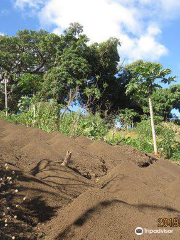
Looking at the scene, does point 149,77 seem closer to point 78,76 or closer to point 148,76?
point 148,76

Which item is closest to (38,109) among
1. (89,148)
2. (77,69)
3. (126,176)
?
(89,148)

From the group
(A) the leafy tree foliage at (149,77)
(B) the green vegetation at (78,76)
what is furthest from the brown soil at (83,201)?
(B) the green vegetation at (78,76)

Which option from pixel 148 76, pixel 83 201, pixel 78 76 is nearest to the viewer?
pixel 83 201

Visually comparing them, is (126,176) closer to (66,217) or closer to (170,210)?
(170,210)

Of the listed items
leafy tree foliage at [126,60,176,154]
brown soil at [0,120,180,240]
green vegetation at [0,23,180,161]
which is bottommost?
brown soil at [0,120,180,240]

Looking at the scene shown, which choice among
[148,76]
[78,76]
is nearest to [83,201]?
[148,76]

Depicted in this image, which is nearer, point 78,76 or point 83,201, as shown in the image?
point 83,201

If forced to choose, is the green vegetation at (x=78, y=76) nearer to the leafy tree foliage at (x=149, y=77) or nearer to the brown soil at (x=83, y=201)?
the leafy tree foliage at (x=149, y=77)

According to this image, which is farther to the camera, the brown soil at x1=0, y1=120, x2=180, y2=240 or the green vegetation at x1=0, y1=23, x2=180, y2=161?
the green vegetation at x1=0, y1=23, x2=180, y2=161

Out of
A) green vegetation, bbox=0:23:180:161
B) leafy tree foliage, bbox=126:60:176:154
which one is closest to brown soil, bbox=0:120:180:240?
leafy tree foliage, bbox=126:60:176:154

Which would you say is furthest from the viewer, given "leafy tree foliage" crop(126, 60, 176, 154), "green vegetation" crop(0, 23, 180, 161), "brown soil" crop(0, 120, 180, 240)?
"green vegetation" crop(0, 23, 180, 161)

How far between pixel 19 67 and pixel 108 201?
685 inches

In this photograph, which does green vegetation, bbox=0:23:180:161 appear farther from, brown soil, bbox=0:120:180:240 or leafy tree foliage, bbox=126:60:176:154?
brown soil, bbox=0:120:180:240

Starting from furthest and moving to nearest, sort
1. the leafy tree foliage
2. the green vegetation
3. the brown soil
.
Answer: the green vegetation < the leafy tree foliage < the brown soil
